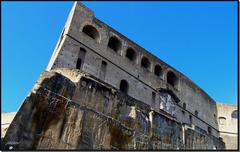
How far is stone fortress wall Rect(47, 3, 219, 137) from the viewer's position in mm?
16516

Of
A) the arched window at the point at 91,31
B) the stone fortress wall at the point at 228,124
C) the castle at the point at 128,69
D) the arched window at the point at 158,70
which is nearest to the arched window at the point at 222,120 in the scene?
the stone fortress wall at the point at 228,124

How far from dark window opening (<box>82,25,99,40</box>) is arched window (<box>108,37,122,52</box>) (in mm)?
1566

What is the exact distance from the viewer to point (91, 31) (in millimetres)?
18562

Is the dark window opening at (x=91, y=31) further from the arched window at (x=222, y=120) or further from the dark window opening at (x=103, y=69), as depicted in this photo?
the arched window at (x=222, y=120)

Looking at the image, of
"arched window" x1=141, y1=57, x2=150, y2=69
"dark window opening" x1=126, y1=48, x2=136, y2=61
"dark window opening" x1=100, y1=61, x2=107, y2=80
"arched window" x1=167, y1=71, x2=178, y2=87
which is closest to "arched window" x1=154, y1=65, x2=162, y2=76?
"arched window" x1=141, y1=57, x2=150, y2=69

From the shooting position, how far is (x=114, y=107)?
13.1 meters

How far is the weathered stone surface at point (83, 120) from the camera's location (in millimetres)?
9898

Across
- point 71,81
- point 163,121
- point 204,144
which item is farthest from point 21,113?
point 204,144

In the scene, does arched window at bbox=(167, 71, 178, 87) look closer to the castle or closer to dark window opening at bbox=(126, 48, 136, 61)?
the castle

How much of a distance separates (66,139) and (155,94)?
1080cm

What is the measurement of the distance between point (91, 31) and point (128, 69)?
357cm

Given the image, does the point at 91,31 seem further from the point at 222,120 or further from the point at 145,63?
the point at 222,120

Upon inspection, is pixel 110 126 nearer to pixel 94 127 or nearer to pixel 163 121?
pixel 94 127

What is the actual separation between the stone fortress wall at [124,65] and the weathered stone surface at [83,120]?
3353mm
